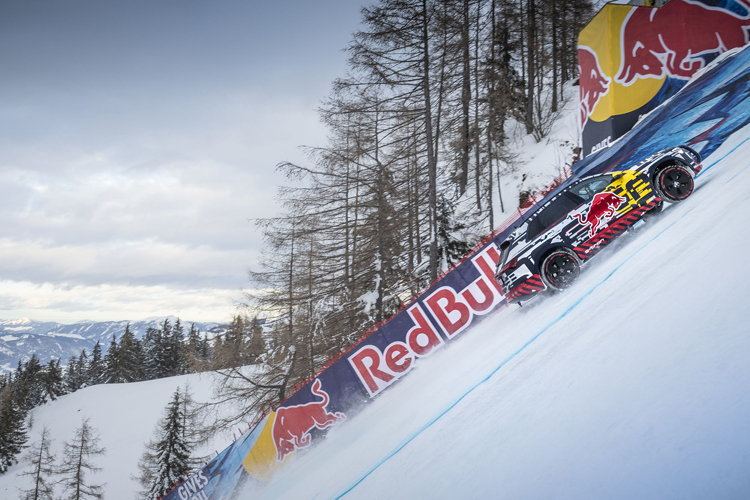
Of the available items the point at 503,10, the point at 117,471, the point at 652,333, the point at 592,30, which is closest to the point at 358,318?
the point at 652,333

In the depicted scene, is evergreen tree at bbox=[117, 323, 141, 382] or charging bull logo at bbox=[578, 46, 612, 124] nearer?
charging bull logo at bbox=[578, 46, 612, 124]

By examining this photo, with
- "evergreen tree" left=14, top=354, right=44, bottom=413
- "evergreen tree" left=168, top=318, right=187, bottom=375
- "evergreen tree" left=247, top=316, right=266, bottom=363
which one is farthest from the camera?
"evergreen tree" left=168, top=318, right=187, bottom=375

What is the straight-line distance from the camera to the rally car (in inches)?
246

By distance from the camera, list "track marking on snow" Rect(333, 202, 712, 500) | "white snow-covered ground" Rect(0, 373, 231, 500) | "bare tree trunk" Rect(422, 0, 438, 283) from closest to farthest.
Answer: "track marking on snow" Rect(333, 202, 712, 500)
"bare tree trunk" Rect(422, 0, 438, 283)
"white snow-covered ground" Rect(0, 373, 231, 500)

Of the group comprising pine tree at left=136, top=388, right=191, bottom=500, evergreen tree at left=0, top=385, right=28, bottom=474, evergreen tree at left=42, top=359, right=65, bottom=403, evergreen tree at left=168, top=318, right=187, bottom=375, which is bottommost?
pine tree at left=136, top=388, right=191, bottom=500

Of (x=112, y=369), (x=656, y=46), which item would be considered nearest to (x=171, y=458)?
(x=656, y=46)

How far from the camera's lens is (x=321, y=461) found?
851 cm

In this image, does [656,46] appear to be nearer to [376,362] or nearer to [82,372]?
[376,362]

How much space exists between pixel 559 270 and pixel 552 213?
1.07 m

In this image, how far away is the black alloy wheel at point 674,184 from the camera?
248 inches

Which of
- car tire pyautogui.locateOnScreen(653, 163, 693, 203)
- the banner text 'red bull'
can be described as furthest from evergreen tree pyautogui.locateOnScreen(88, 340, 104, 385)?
car tire pyautogui.locateOnScreen(653, 163, 693, 203)

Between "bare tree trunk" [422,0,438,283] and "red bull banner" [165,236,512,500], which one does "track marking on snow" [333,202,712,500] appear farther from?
"bare tree trunk" [422,0,438,283]

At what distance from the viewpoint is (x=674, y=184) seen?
6.38 meters

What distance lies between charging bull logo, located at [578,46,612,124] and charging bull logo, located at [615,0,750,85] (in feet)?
1.66
